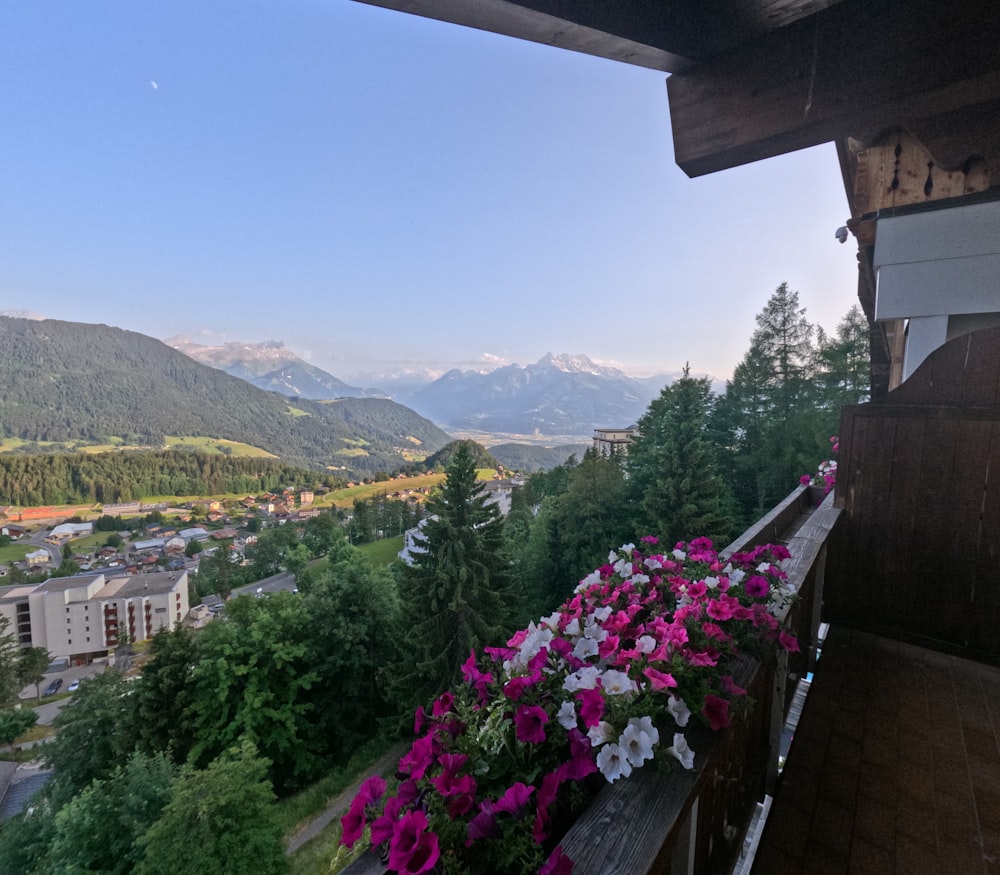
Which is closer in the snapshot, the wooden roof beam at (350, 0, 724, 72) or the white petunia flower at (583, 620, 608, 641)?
the wooden roof beam at (350, 0, 724, 72)

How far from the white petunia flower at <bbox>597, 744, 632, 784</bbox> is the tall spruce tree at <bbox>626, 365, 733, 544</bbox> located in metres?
10.6

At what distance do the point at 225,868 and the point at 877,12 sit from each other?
10.7 m

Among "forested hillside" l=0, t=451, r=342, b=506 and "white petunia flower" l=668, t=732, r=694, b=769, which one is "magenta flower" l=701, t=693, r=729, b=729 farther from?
"forested hillside" l=0, t=451, r=342, b=506

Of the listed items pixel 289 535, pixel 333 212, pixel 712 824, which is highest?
pixel 333 212

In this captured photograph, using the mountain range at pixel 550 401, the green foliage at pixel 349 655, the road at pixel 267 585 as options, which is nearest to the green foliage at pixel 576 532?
the green foliage at pixel 349 655

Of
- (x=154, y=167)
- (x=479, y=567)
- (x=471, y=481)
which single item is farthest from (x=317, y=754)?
(x=154, y=167)

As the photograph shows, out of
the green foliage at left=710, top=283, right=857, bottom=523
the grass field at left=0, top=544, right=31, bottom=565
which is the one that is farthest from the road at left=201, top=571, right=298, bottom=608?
the green foliage at left=710, top=283, right=857, bottom=523

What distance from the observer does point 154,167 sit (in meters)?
65.6

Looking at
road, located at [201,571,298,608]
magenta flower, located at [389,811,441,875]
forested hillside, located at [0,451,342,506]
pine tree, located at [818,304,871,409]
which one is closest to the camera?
magenta flower, located at [389,811,441,875]

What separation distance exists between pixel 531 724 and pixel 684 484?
10.9 meters

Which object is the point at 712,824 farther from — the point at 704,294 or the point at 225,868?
the point at 704,294

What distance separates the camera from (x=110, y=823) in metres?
7.77

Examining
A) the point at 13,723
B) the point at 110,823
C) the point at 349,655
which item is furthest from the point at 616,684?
the point at 13,723

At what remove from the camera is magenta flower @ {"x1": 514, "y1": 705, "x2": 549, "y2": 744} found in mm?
699
